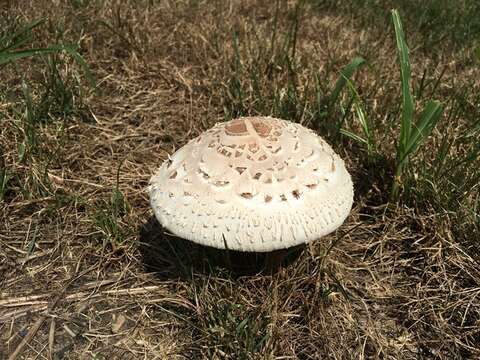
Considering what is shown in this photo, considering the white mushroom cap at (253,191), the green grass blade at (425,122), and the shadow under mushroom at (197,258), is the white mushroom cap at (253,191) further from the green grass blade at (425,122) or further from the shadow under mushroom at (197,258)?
the green grass blade at (425,122)

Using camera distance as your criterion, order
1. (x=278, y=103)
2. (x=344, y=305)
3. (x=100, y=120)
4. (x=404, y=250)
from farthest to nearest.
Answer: (x=100, y=120) → (x=278, y=103) → (x=404, y=250) → (x=344, y=305)

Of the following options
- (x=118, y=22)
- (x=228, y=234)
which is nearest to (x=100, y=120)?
(x=118, y=22)

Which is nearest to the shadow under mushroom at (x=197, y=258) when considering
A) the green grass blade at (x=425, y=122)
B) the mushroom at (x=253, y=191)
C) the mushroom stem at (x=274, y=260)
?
the mushroom stem at (x=274, y=260)

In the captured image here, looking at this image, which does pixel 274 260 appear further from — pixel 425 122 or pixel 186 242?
pixel 425 122

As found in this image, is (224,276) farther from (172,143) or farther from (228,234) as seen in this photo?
(172,143)

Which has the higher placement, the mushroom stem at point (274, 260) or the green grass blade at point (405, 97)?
the green grass blade at point (405, 97)

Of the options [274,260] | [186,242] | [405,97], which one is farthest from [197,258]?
[405,97]
